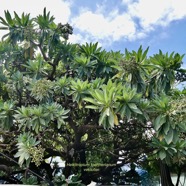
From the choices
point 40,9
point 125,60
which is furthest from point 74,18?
point 125,60

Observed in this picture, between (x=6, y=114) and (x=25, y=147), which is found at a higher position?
(x=6, y=114)

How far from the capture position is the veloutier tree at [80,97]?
5.09 metres

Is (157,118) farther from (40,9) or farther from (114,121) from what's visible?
Answer: (40,9)

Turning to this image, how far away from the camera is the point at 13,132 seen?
22.3ft

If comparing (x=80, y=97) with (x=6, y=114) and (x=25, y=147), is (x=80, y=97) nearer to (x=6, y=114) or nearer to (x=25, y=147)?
(x=25, y=147)

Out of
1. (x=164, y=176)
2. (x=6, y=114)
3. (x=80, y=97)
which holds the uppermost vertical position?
(x=80, y=97)

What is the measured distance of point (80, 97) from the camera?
563 centimetres

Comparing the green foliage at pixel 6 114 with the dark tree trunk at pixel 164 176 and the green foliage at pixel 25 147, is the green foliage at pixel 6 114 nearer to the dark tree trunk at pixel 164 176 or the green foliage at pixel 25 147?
the green foliage at pixel 25 147

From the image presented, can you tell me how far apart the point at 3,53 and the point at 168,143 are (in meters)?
4.35

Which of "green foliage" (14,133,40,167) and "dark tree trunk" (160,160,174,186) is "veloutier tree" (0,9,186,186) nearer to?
"green foliage" (14,133,40,167)

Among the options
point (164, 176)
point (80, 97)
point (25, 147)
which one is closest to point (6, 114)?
point (25, 147)

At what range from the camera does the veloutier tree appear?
5086mm

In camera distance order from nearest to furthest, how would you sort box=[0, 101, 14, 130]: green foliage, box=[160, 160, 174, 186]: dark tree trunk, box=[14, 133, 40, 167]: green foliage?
1. box=[14, 133, 40, 167]: green foliage
2. box=[0, 101, 14, 130]: green foliage
3. box=[160, 160, 174, 186]: dark tree trunk

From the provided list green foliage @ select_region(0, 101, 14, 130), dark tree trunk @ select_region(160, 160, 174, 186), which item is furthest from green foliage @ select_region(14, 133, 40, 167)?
dark tree trunk @ select_region(160, 160, 174, 186)
